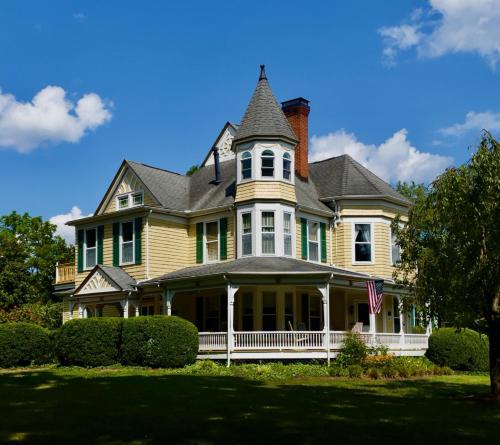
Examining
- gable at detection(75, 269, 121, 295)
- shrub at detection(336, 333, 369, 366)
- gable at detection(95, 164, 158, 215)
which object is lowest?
shrub at detection(336, 333, 369, 366)

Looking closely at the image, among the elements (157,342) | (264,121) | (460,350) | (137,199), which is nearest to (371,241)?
(460,350)

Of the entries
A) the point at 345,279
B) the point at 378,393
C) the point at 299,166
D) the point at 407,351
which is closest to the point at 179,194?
the point at 299,166

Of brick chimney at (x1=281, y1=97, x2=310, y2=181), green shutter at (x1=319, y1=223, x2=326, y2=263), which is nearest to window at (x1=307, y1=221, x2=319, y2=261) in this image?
green shutter at (x1=319, y1=223, x2=326, y2=263)

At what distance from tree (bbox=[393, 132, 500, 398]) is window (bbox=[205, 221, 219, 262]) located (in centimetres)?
1531

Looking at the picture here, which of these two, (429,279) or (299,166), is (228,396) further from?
(299,166)

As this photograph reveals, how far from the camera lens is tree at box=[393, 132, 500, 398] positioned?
15297 mm

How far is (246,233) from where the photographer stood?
97.1 ft

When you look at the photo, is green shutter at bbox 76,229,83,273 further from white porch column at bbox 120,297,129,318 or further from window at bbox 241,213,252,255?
window at bbox 241,213,252,255

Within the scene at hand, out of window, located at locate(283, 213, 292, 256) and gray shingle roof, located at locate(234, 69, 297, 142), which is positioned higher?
gray shingle roof, located at locate(234, 69, 297, 142)

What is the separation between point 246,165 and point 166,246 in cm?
525

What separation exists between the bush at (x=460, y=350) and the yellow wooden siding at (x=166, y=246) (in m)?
11.5

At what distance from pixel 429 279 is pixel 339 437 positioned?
6.78 m

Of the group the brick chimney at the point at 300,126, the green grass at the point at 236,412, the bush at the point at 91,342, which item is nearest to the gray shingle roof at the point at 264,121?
the brick chimney at the point at 300,126

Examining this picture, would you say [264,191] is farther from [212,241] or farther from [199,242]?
[199,242]
